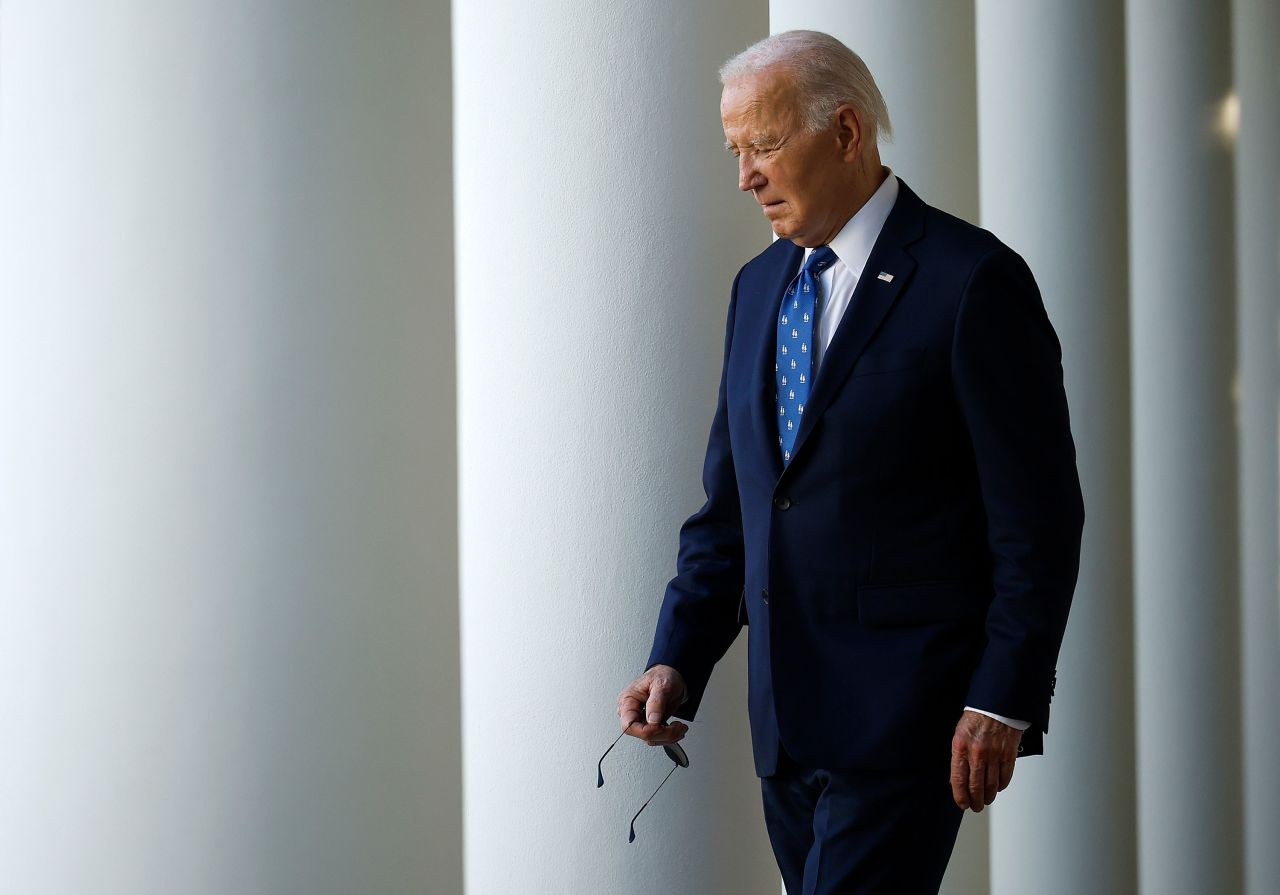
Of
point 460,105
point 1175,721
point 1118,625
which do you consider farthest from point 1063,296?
point 460,105

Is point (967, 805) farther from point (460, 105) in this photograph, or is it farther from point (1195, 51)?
point (1195, 51)

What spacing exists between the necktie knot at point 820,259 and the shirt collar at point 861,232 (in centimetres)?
1

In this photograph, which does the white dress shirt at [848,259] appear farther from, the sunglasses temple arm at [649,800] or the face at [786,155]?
the sunglasses temple arm at [649,800]

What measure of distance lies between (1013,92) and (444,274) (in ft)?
8.05

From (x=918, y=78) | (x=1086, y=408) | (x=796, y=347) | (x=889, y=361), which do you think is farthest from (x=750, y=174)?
(x=1086, y=408)


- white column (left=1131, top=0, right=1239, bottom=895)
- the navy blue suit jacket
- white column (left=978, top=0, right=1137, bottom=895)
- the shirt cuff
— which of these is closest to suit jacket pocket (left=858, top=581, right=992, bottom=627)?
the navy blue suit jacket

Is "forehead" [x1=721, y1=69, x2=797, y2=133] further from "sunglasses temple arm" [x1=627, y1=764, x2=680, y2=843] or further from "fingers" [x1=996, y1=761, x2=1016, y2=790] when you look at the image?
"sunglasses temple arm" [x1=627, y1=764, x2=680, y2=843]

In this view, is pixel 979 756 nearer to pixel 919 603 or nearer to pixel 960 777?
pixel 960 777

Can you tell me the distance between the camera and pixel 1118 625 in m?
5.08

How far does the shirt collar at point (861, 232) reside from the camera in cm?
268

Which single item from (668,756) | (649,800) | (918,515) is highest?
(918,515)

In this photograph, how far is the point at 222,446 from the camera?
12.2ft

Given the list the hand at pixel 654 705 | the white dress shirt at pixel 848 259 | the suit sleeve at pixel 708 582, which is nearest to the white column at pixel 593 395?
the suit sleeve at pixel 708 582

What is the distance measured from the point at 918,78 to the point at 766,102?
2.32m
